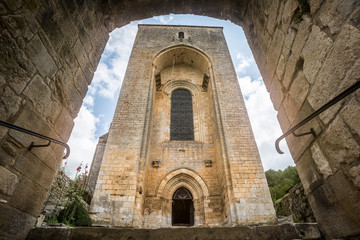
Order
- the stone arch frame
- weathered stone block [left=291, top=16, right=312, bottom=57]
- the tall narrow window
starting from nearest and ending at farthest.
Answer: weathered stone block [left=291, top=16, right=312, bottom=57] → the stone arch frame → the tall narrow window

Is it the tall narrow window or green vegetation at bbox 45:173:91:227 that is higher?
the tall narrow window

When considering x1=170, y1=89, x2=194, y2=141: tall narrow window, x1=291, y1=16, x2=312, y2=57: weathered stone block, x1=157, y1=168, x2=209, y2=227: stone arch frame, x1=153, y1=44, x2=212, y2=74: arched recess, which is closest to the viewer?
x1=291, y1=16, x2=312, y2=57: weathered stone block

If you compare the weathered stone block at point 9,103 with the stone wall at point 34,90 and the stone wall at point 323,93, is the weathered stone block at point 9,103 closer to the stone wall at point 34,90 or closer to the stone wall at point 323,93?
the stone wall at point 34,90

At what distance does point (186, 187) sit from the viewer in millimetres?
7883

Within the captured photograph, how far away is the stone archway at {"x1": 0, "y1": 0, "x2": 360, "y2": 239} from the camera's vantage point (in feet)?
3.96

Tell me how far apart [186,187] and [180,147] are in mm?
1789

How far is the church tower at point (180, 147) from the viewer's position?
20.1 feet

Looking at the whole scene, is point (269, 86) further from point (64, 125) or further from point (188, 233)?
point (64, 125)

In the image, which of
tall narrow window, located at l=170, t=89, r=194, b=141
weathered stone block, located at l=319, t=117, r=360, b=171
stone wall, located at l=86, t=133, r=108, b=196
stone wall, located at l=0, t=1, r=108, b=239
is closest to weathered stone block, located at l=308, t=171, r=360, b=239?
weathered stone block, located at l=319, t=117, r=360, b=171

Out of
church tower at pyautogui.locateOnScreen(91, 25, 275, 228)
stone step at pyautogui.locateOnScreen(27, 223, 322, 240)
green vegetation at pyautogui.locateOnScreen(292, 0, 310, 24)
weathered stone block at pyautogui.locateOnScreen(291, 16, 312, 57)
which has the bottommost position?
stone step at pyautogui.locateOnScreen(27, 223, 322, 240)

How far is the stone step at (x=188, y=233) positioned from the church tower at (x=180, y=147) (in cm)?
398

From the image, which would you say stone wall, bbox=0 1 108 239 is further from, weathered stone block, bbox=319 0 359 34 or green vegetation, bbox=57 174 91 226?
green vegetation, bbox=57 174 91 226

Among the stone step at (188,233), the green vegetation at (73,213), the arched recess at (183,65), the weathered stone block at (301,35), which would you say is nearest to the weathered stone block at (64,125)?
the stone step at (188,233)

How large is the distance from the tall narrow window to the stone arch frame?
76.5 inches
